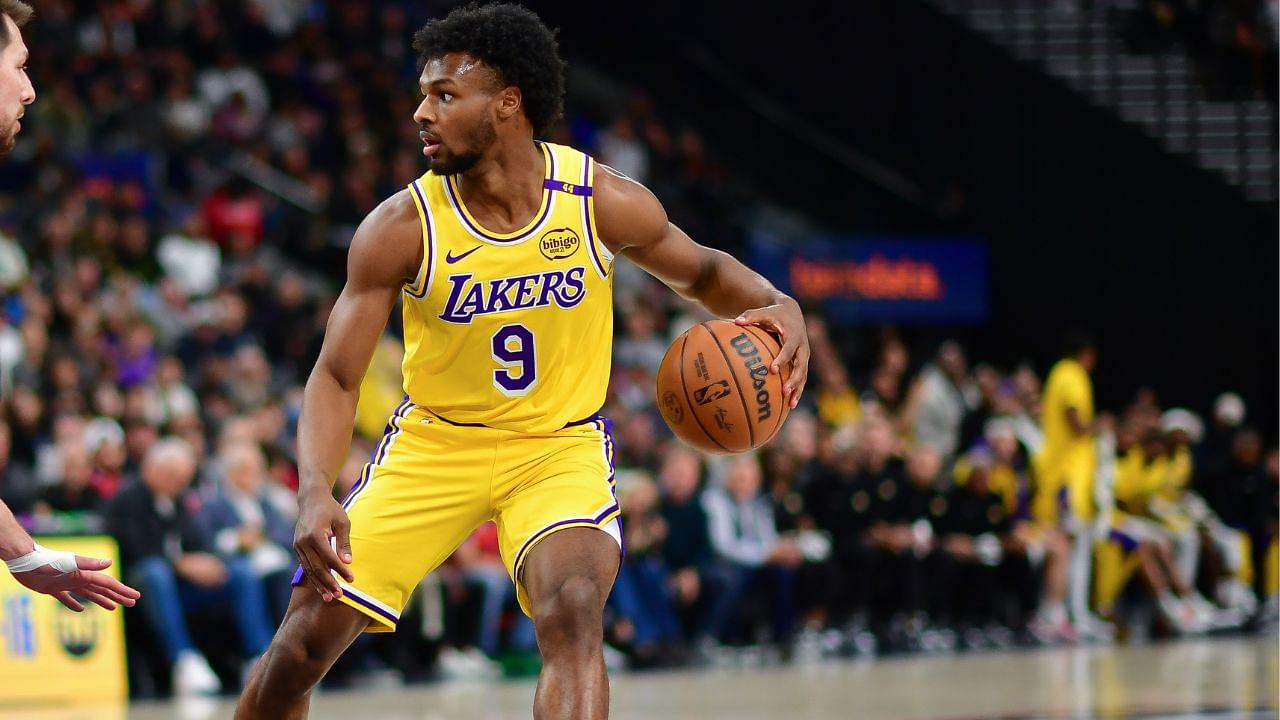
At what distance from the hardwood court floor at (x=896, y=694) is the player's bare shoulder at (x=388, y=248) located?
3.65m

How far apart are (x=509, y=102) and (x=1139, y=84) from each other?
1572 cm

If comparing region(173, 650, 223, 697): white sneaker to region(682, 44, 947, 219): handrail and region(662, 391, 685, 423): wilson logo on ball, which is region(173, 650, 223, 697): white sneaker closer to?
region(662, 391, 685, 423): wilson logo on ball

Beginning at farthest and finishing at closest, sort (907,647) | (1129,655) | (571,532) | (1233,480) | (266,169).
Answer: (266,169), (1233,480), (907,647), (1129,655), (571,532)

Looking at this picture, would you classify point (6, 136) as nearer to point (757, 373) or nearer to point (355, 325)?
point (355, 325)

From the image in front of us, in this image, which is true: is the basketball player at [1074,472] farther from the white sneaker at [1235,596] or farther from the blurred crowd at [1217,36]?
the blurred crowd at [1217,36]

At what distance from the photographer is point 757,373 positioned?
5203mm

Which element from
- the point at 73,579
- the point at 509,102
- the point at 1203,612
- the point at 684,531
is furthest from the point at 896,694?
the point at 1203,612

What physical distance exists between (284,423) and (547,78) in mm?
7238

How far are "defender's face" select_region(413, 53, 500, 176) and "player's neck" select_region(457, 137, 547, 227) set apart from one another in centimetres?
4

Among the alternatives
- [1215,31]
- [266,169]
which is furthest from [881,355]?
[266,169]

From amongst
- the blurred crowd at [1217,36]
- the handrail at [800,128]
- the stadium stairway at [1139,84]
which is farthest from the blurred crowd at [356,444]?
the blurred crowd at [1217,36]

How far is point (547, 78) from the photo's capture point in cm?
530

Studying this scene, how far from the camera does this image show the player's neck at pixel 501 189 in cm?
518

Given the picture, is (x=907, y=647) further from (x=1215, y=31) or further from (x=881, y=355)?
(x=1215, y=31)
